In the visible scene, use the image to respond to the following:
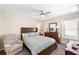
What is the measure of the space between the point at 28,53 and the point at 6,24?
70 centimetres

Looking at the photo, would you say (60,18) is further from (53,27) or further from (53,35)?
(53,35)

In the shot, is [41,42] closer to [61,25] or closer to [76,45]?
[61,25]

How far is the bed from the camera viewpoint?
159 cm

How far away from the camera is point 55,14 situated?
171 cm

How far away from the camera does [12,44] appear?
5.39 feet

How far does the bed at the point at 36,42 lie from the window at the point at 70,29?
290 mm

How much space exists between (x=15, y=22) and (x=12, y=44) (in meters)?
0.44

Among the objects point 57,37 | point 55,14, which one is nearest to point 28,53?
point 57,37

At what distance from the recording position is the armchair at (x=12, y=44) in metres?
1.59

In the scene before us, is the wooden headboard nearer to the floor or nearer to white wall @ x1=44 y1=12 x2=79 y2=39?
white wall @ x1=44 y1=12 x2=79 y2=39

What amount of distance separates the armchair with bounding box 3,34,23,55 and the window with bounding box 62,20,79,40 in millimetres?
910

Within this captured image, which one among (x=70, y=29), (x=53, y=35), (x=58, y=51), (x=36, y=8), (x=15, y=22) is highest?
(x=36, y=8)

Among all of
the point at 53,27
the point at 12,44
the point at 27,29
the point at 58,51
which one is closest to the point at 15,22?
the point at 27,29

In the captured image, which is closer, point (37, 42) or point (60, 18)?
point (37, 42)
